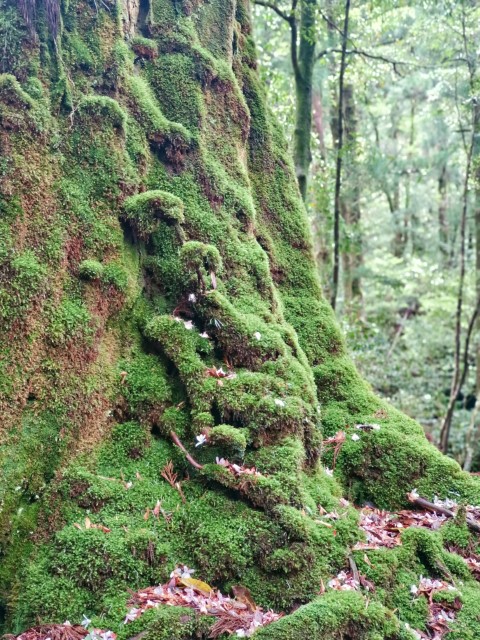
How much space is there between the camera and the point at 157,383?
149 inches

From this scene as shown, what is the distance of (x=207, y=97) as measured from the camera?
16.3ft

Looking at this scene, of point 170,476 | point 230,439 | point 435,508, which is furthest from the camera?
point 435,508

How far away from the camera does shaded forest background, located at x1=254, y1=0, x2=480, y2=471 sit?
385 inches

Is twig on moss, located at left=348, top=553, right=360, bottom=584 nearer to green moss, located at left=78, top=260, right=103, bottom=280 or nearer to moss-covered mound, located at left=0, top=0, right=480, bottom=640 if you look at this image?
moss-covered mound, located at left=0, top=0, right=480, bottom=640

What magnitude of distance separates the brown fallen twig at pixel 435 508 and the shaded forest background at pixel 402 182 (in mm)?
5239

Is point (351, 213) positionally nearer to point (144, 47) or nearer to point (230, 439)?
point (144, 47)

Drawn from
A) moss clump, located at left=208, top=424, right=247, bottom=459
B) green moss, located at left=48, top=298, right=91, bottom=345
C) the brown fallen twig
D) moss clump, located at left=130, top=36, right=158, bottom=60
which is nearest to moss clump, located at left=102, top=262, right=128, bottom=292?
green moss, located at left=48, top=298, right=91, bottom=345

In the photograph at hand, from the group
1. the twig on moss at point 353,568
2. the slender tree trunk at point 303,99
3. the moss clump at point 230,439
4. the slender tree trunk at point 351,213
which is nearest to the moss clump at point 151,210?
the moss clump at point 230,439

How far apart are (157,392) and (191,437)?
402 millimetres

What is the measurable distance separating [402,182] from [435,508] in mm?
21141

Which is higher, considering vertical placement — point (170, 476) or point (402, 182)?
point (402, 182)

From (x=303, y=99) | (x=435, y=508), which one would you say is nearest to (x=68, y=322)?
(x=435, y=508)

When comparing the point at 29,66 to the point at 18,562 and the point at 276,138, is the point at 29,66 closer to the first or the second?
the point at 276,138

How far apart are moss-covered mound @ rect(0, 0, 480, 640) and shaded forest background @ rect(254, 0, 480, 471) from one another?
428 cm
